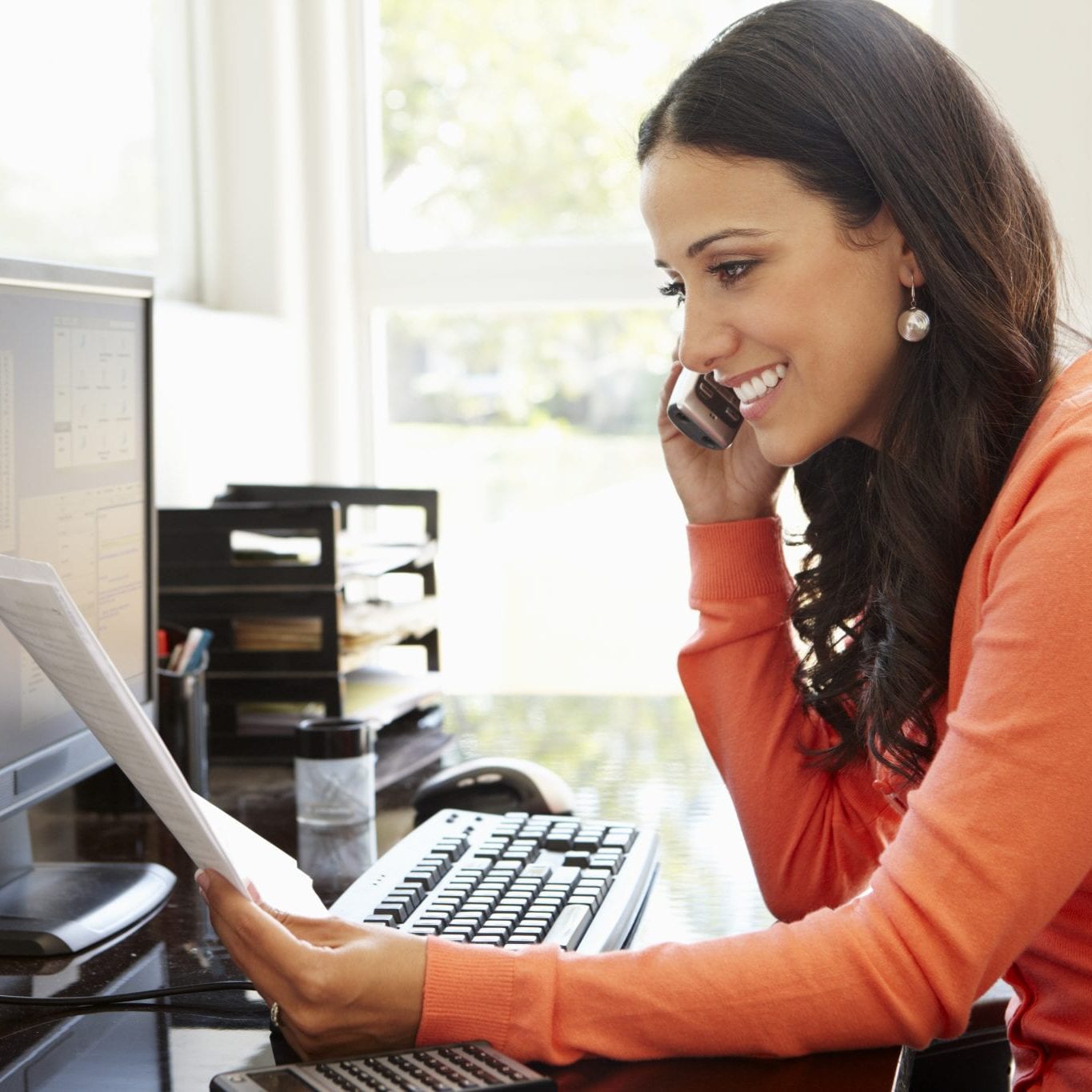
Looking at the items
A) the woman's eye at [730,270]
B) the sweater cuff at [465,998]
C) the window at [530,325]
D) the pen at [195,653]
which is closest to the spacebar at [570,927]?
the sweater cuff at [465,998]

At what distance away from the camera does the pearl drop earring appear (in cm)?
103

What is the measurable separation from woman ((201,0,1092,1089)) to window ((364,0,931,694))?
1.07 metres

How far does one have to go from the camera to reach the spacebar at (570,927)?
936 millimetres

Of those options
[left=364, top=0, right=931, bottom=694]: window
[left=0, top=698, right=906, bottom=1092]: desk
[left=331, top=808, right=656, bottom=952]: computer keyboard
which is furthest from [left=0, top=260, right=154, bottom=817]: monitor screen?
[left=364, top=0, right=931, bottom=694]: window

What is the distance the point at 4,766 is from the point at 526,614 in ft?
4.98

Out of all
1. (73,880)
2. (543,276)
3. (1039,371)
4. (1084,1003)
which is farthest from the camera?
(543,276)

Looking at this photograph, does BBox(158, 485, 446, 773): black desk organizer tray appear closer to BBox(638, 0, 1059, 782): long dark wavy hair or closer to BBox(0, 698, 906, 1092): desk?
BBox(0, 698, 906, 1092): desk

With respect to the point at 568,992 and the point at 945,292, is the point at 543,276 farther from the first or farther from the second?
the point at 568,992

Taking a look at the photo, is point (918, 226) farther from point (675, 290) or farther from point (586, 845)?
point (586, 845)

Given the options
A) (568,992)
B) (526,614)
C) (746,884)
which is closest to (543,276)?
(526,614)

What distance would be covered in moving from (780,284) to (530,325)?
1475 mm

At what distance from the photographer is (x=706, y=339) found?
3.52 feet

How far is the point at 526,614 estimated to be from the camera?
251 centimetres

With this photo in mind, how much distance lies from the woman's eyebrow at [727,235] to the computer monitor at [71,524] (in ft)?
1.58
